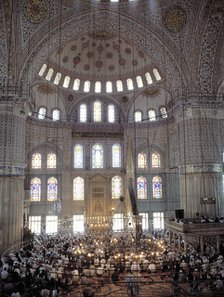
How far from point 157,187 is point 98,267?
16.7m

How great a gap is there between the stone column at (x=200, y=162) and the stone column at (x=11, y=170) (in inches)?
388

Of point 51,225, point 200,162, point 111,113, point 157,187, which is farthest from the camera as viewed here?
point 111,113

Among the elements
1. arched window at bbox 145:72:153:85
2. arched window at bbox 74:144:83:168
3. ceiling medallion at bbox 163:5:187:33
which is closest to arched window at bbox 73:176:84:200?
arched window at bbox 74:144:83:168

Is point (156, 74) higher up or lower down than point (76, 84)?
higher up

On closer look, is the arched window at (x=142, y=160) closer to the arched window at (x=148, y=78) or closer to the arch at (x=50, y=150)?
the arched window at (x=148, y=78)

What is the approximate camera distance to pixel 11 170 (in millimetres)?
16547

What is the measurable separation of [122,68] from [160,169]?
10.1 metres

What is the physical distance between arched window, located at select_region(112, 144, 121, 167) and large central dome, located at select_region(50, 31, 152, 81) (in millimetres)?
6469

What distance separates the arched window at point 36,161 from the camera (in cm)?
2664

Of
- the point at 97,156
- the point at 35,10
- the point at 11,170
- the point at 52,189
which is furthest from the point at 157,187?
the point at 35,10

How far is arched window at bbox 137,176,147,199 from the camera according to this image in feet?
90.4

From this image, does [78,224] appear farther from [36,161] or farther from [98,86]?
[98,86]

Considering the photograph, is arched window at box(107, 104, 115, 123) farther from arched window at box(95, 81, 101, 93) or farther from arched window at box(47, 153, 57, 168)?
arched window at box(47, 153, 57, 168)

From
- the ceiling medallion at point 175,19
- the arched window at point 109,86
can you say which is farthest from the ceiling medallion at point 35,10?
the arched window at point 109,86
